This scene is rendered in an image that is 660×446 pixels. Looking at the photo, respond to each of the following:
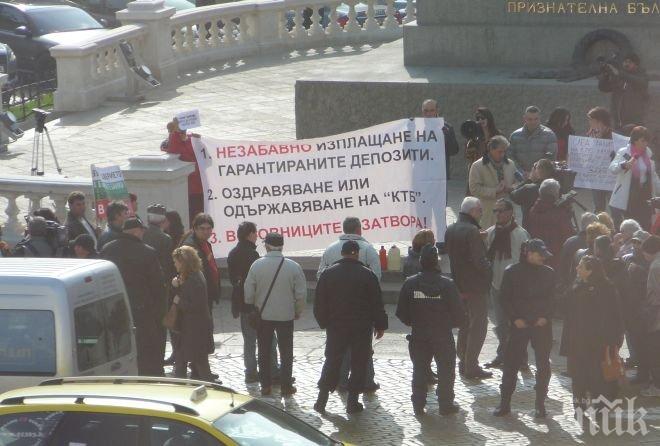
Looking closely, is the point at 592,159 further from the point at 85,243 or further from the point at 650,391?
the point at 85,243

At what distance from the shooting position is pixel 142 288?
12.7 meters

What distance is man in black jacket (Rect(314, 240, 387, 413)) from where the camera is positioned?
40.5 feet

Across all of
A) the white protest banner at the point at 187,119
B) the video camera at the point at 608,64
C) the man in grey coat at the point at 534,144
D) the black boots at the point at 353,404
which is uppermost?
the video camera at the point at 608,64

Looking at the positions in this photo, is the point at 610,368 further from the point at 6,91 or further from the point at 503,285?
the point at 6,91

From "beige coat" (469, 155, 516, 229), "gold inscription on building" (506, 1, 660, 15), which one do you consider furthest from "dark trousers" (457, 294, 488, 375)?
"gold inscription on building" (506, 1, 660, 15)

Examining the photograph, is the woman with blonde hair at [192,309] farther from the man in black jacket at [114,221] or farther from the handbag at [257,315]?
the man in black jacket at [114,221]

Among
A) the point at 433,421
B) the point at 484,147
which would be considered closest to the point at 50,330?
the point at 433,421

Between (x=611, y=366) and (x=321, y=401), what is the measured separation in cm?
235

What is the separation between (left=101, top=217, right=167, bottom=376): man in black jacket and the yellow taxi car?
12.6 ft

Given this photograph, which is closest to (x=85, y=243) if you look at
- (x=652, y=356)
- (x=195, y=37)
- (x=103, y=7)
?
(x=652, y=356)

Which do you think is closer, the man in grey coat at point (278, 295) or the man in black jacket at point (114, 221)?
the man in grey coat at point (278, 295)

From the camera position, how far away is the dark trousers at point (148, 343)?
41.8ft

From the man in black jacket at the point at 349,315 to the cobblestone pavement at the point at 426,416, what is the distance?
0.28 metres

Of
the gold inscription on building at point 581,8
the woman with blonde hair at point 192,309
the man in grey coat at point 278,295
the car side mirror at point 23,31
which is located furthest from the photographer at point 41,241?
the car side mirror at point 23,31
